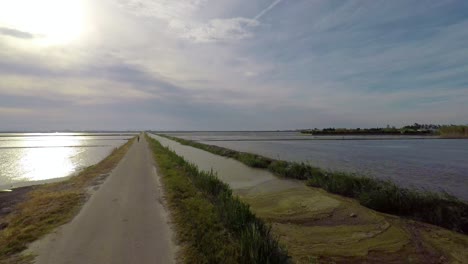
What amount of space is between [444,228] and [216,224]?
22.5 feet

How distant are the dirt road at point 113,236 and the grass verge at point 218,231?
48cm

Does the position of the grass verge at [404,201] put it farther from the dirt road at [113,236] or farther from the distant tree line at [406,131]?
the distant tree line at [406,131]

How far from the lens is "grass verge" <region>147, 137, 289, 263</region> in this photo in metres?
5.86

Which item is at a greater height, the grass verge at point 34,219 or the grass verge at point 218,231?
the grass verge at point 218,231

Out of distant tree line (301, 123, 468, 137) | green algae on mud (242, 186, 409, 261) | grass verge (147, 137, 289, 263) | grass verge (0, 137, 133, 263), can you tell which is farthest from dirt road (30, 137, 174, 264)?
distant tree line (301, 123, 468, 137)

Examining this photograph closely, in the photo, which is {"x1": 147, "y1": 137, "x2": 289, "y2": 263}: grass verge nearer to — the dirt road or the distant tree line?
the dirt road

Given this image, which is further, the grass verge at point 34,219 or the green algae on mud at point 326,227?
the green algae on mud at point 326,227

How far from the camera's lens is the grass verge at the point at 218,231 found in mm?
5863

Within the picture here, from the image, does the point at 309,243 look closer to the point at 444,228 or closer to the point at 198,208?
the point at 198,208

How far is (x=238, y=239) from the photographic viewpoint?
6582mm

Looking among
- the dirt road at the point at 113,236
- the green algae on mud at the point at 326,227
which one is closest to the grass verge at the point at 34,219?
the dirt road at the point at 113,236

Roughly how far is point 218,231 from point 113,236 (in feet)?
8.05

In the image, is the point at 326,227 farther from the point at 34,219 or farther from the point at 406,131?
the point at 406,131

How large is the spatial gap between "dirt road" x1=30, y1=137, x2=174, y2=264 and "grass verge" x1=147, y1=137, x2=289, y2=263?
48 cm
